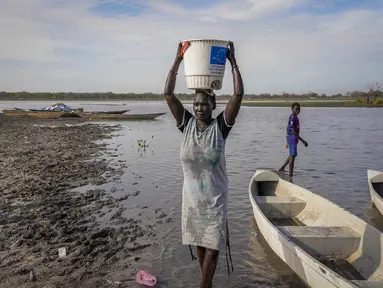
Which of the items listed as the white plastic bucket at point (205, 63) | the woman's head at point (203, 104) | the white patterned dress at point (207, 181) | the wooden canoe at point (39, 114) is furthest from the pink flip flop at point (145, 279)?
the wooden canoe at point (39, 114)

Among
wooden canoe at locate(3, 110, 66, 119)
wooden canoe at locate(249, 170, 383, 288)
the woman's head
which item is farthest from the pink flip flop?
wooden canoe at locate(3, 110, 66, 119)

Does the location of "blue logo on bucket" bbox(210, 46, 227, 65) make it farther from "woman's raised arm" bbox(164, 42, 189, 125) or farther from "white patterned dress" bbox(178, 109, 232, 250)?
"white patterned dress" bbox(178, 109, 232, 250)

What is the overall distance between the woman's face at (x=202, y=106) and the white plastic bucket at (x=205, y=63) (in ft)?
0.32

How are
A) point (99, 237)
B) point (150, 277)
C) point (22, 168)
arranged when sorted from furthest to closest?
point (22, 168) → point (99, 237) → point (150, 277)

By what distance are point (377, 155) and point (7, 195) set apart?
14.1m

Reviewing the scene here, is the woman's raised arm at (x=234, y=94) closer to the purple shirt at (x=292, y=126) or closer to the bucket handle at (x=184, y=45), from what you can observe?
the bucket handle at (x=184, y=45)

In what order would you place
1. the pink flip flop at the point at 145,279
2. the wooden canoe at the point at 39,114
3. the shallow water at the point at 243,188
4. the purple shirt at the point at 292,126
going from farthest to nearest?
the wooden canoe at the point at 39,114
the purple shirt at the point at 292,126
the shallow water at the point at 243,188
the pink flip flop at the point at 145,279

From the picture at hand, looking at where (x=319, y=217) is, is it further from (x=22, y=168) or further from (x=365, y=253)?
(x=22, y=168)

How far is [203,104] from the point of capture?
338cm

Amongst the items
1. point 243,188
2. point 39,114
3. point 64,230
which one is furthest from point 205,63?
point 39,114

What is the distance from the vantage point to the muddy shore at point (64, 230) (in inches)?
178

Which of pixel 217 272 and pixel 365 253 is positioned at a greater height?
pixel 365 253

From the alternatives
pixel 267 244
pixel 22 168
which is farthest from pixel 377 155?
pixel 22 168

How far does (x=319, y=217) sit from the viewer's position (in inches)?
246
